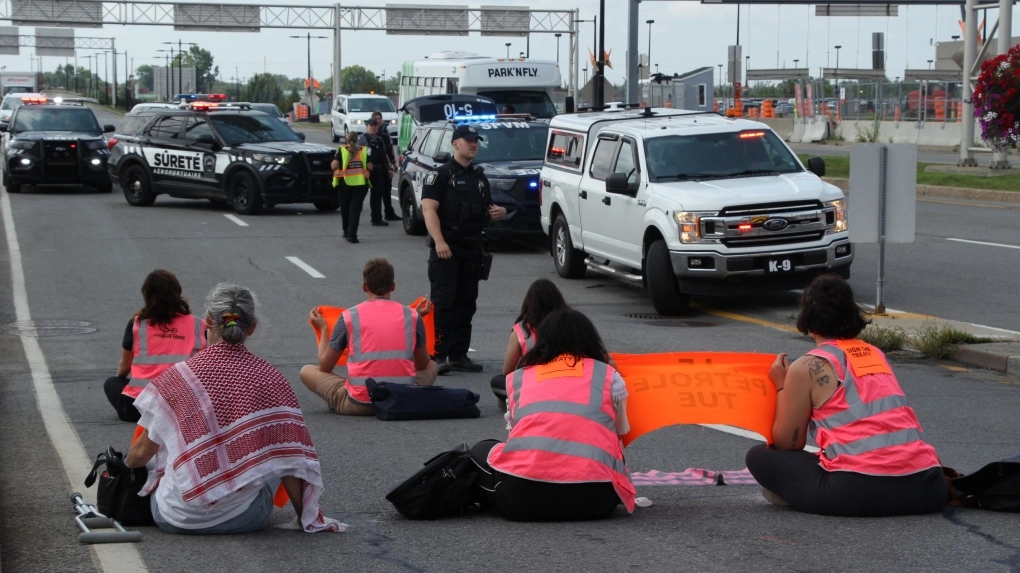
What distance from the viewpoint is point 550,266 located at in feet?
58.4

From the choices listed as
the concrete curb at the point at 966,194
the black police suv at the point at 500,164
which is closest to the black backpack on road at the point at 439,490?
the black police suv at the point at 500,164

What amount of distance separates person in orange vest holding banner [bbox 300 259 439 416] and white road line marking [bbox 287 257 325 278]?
776 cm

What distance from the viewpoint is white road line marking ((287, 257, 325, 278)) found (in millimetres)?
16533

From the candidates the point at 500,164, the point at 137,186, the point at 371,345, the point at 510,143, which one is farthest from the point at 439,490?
the point at 137,186

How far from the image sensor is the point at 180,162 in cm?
2469

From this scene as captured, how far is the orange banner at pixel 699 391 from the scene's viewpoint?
6273 millimetres

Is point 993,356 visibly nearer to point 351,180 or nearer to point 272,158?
point 351,180

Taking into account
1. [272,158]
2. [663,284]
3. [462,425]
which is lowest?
[462,425]

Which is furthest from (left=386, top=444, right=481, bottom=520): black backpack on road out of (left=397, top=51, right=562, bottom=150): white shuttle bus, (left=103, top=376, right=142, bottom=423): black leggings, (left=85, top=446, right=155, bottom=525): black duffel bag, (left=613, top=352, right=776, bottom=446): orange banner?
(left=397, top=51, right=562, bottom=150): white shuttle bus

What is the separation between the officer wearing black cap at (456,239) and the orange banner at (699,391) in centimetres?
418

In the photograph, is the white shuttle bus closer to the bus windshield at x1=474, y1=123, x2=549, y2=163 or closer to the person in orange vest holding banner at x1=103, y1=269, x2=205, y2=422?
the bus windshield at x1=474, y1=123, x2=549, y2=163

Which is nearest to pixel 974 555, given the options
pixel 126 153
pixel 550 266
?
pixel 550 266

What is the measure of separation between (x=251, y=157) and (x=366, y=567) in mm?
19288

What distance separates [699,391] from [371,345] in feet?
9.45
